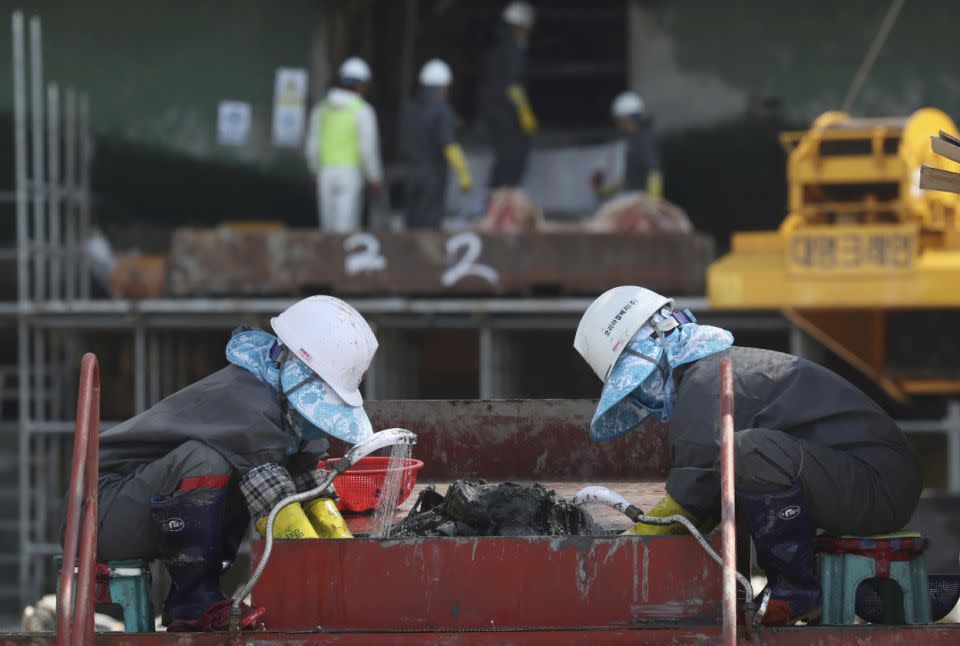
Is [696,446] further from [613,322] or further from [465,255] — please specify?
[465,255]

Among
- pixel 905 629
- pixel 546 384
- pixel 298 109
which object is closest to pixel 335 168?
pixel 298 109

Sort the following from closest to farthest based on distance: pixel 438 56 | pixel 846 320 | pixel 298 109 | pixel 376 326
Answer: pixel 846 320 < pixel 376 326 < pixel 298 109 < pixel 438 56

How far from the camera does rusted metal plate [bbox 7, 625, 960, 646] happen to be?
14.9 feet

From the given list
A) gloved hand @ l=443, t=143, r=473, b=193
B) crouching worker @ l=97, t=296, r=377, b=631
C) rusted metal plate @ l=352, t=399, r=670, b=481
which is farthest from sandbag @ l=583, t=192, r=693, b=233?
crouching worker @ l=97, t=296, r=377, b=631

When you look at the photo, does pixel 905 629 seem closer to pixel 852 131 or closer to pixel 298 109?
pixel 852 131

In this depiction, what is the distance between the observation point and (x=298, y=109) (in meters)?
15.5

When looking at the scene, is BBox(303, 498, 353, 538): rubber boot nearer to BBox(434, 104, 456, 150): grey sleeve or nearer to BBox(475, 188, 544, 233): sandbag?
BBox(475, 188, 544, 233): sandbag

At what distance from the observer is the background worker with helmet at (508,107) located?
1515 centimetres

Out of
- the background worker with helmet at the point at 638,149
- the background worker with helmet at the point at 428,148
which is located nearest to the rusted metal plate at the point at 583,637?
the background worker with helmet at the point at 428,148

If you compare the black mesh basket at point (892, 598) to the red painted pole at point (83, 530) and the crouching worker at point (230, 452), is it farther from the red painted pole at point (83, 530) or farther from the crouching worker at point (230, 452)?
the red painted pole at point (83, 530)

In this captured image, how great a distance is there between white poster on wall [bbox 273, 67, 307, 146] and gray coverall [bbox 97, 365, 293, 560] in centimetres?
1035

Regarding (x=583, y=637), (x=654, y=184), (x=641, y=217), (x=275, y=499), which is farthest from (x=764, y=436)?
(x=654, y=184)

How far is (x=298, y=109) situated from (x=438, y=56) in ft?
6.94

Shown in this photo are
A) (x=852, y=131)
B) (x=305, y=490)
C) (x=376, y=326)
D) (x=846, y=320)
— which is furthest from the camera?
(x=376, y=326)
